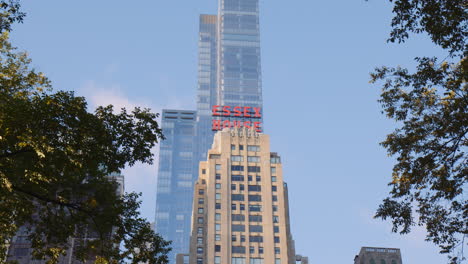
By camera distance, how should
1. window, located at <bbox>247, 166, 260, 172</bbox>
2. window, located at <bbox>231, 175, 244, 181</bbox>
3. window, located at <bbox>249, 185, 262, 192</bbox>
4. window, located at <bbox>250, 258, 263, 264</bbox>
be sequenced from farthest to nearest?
window, located at <bbox>247, 166, 260, 172</bbox> → window, located at <bbox>231, 175, 244, 181</bbox> → window, located at <bbox>249, 185, 262, 192</bbox> → window, located at <bbox>250, 258, 263, 264</bbox>

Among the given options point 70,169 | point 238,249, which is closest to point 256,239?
point 238,249

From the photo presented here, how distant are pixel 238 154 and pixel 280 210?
15286 millimetres

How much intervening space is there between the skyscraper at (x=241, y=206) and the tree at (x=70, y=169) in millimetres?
88356

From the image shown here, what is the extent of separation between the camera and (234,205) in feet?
381

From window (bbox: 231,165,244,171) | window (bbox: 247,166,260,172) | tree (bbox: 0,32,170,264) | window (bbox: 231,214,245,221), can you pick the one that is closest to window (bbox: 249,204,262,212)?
window (bbox: 231,214,245,221)

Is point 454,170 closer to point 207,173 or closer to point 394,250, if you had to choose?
point 207,173

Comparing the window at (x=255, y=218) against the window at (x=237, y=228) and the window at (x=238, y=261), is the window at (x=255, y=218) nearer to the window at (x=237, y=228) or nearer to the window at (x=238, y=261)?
the window at (x=237, y=228)

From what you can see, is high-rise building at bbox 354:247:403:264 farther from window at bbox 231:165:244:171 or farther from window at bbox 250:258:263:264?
window at bbox 231:165:244:171

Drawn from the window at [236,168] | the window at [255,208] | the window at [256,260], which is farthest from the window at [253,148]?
the window at [256,260]

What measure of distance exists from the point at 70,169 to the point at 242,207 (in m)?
96.9

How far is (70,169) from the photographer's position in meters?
20.2

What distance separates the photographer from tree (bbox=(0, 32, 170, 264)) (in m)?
19.5

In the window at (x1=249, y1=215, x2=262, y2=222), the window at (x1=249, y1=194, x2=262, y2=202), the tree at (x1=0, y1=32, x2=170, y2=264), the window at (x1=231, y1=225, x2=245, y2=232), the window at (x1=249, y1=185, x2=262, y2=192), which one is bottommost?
the tree at (x1=0, y1=32, x2=170, y2=264)

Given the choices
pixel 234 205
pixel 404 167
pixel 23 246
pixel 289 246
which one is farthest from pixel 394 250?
pixel 404 167
